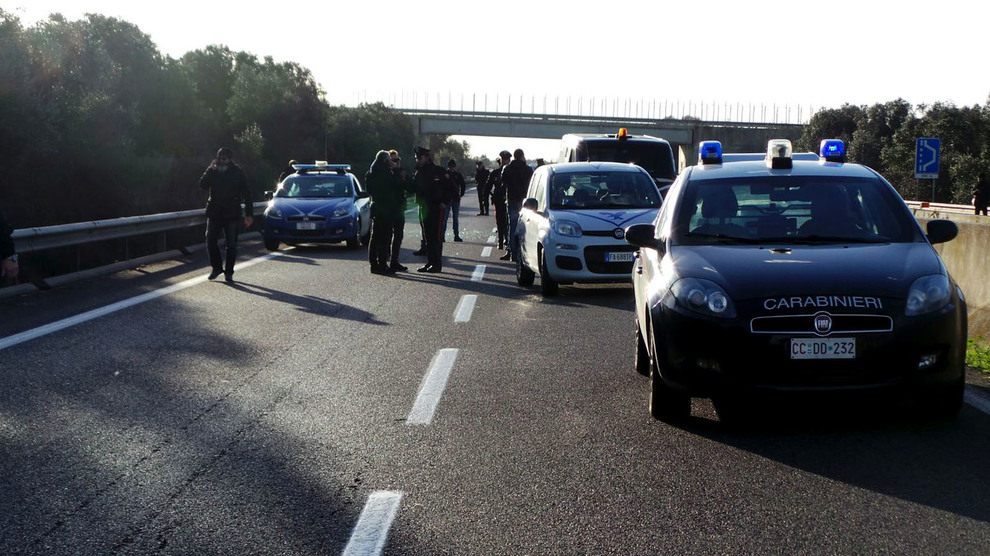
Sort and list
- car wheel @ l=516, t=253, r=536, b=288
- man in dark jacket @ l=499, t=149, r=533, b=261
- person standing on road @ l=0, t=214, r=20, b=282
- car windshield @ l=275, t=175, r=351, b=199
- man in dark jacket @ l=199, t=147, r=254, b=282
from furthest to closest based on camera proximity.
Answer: car windshield @ l=275, t=175, r=351, b=199 → man in dark jacket @ l=499, t=149, r=533, b=261 → man in dark jacket @ l=199, t=147, r=254, b=282 → car wheel @ l=516, t=253, r=536, b=288 → person standing on road @ l=0, t=214, r=20, b=282

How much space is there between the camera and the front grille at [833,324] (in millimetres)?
6047

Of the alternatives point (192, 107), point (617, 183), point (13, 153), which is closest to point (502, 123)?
point (192, 107)

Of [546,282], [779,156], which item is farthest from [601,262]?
[779,156]

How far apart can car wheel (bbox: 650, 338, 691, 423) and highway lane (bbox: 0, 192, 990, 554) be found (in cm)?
18

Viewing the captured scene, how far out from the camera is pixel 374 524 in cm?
461

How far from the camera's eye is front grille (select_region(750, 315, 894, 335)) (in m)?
6.05

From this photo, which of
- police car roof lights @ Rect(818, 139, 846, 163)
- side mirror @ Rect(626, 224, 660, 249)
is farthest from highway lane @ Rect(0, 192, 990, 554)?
police car roof lights @ Rect(818, 139, 846, 163)

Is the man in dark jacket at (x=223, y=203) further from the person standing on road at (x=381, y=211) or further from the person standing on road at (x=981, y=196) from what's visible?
the person standing on road at (x=981, y=196)

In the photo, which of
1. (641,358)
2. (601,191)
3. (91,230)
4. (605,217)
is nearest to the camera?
(641,358)

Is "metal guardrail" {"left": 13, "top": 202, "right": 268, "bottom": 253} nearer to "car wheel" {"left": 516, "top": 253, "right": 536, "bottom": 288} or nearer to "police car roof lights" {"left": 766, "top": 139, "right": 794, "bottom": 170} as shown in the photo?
"car wheel" {"left": 516, "top": 253, "right": 536, "bottom": 288}

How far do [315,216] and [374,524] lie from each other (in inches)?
676

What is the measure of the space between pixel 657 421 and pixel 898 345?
143cm

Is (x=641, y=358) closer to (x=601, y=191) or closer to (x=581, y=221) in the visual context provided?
(x=581, y=221)

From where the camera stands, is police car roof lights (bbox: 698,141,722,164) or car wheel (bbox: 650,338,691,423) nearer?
car wheel (bbox: 650,338,691,423)
